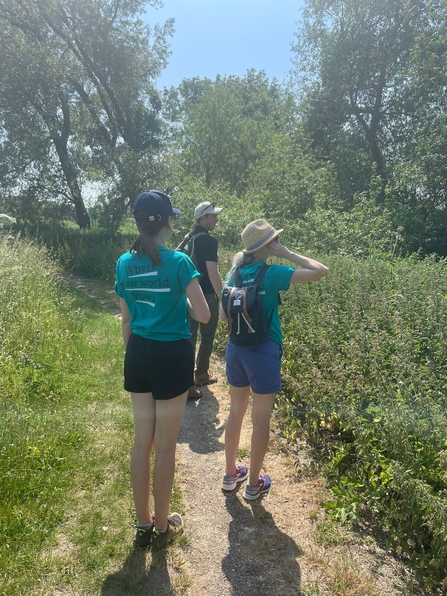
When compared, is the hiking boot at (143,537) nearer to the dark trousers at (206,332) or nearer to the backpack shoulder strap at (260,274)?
the backpack shoulder strap at (260,274)

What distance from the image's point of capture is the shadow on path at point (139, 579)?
242 centimetres

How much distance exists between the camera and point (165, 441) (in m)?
2.52

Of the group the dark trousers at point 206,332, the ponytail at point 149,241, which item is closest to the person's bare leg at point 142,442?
the ponytail at point 149,241

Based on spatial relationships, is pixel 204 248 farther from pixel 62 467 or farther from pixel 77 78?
pixel 77 78

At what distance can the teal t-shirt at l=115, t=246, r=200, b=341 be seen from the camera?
7.90 feet

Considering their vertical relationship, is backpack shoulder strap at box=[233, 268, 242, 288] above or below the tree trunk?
below

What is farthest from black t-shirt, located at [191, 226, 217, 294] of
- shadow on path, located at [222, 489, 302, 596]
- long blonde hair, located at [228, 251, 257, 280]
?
shadow on path, located at [222, 489, 302, 596]

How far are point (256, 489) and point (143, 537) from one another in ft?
3.02

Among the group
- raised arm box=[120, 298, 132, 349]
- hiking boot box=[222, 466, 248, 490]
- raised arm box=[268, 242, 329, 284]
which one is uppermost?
raised arm box=[268, 242, 329, 284]

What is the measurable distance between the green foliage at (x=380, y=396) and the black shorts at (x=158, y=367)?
4.51ft

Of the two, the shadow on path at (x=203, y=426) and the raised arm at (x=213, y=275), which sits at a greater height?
the raised arm at (x=213, y=275)

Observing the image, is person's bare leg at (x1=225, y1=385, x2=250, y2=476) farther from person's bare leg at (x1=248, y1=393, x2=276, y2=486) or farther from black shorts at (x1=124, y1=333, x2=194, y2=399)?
black shorts at (x1=124, y1=333, x2=194, y2=399)

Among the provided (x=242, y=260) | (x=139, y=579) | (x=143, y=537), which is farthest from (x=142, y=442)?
(x=242, y=260)

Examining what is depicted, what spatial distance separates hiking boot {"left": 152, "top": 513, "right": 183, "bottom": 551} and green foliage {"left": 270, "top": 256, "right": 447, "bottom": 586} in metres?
1.07
